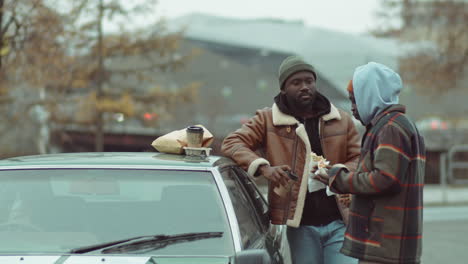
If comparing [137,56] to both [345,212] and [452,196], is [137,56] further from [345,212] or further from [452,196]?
[345,212]

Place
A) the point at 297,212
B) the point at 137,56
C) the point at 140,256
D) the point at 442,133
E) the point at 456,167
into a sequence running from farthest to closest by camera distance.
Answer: the point at 442,133
the point at 137,56
the point at 456,167
the point at 297,212
the point at 140,256

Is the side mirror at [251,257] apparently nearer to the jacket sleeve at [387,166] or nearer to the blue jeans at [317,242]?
the jacket sleeve at [387,166]

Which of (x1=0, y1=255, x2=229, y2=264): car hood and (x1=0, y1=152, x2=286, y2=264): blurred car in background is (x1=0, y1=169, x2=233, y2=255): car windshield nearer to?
(x1=0, y1=152, x2=286, y2=264): blurred car in background

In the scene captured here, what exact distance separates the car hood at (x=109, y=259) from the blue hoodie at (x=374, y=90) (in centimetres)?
99

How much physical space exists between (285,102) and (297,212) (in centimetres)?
70

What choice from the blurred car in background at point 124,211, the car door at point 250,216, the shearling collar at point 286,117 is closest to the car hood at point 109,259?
the blurred car in background at point 124,211

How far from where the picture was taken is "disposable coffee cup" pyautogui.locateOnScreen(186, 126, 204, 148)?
14.0 ft

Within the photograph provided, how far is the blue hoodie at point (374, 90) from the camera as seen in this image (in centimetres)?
353

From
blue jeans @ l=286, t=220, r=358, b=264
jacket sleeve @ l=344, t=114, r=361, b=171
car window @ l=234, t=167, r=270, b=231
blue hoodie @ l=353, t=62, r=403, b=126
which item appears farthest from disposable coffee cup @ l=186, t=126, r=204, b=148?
blue hoodie @ l=353, t=62, r=403, b=126

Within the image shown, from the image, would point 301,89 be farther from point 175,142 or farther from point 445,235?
point 445,235

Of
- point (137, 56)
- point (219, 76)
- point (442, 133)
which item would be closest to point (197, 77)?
point (219, 76)

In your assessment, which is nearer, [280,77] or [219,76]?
[280,77]

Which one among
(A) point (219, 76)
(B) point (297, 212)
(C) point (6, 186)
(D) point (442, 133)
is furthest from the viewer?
(A) point (219, 76)

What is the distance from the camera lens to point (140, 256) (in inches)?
131
